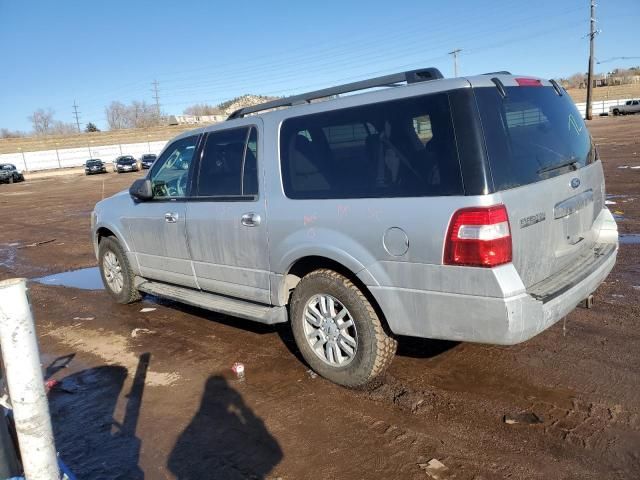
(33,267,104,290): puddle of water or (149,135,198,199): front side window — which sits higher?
(149,135,198,199): front side window

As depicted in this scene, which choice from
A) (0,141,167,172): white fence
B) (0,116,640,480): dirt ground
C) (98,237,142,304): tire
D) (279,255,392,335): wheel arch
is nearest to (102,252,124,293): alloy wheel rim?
(98,237,142,304): tire

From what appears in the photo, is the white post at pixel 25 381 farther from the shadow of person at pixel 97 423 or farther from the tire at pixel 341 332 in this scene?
the tire at pixel 341 332

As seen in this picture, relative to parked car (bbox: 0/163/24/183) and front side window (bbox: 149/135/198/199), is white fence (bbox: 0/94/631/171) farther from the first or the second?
front side window (bbox: 149/135/198/199)

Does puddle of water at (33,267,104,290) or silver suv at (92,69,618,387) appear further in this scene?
puddle of water at (33,267,104,290)

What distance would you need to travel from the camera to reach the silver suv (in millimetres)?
3129

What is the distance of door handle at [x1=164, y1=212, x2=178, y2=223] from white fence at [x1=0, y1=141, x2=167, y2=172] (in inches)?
2249

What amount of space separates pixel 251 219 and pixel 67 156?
6374 centimetres

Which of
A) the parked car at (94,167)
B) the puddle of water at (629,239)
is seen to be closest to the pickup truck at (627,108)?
the parked car at (94,167)

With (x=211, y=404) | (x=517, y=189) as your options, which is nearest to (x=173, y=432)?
(x=211, y=404)

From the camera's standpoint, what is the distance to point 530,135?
3.48 m

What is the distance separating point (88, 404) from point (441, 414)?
260cm

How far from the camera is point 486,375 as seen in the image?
392cm

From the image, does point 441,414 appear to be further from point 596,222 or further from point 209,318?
point 209,318

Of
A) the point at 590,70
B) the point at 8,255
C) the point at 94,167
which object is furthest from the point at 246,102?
the point at 8,255
